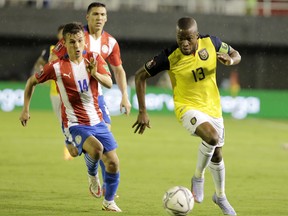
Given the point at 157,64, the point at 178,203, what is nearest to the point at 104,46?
the point at 157,64

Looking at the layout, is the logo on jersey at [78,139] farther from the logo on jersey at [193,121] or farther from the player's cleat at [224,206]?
the player's cleat at [224,206]

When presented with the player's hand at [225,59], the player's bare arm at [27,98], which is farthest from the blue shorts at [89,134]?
the player's hand at [225,59]

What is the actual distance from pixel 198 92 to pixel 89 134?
1.32 metres

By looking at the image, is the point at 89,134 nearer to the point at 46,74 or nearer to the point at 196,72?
the point at 46,74

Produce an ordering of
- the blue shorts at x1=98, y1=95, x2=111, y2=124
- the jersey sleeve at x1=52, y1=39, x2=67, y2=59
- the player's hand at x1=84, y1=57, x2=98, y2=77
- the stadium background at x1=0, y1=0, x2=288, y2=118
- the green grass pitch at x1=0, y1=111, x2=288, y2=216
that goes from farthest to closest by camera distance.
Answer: the stadium background at x1=0, y1=0, x2=288, y2=118 < the blue shorts at x1=98, y1=95, x2=111, y2=124 < the jersey sleeve at x1=52, y1=39, x2=67, y2=59 < the green grass pitch at x1=0, y1=111, x2=288, y2=216 < the player's hand at x1=84, y1=57, x2=98, y2=77

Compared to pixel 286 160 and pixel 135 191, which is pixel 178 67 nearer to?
pixel 135 191

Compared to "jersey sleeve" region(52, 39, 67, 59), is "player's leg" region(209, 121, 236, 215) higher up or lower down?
lower down

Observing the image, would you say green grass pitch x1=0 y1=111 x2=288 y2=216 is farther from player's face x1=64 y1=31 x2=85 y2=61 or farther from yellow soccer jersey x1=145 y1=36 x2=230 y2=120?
player's face x1=64 y1=31 x2=85 y2=61

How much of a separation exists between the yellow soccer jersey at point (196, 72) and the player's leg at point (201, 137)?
141 mm

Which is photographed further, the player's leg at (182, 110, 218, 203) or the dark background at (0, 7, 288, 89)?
the dark background at (0, 7, 288, 89)

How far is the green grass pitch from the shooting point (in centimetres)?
Result: 938

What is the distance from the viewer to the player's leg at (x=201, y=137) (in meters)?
8.84

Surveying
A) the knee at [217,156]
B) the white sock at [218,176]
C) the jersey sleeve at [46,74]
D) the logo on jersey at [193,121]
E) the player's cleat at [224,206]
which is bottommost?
the player's cleat at [224,206]

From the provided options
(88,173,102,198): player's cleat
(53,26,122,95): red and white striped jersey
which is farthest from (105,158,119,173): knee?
(53,26,122,95): red and white striped jersey
